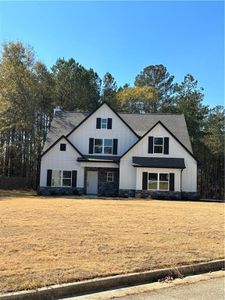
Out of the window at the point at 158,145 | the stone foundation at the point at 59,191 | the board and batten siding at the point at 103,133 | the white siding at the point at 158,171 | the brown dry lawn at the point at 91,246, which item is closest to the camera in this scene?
the brown dry lawn at the point at 91,246

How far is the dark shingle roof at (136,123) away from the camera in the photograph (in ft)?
114

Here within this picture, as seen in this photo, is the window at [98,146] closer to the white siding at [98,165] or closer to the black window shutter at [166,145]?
the white siding at [98,165]

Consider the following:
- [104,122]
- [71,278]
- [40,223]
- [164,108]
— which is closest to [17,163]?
[104,122]

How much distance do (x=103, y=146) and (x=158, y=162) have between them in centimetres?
506

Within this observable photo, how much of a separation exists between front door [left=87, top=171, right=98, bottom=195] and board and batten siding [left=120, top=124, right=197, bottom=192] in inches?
99.8

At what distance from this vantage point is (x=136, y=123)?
119 feet

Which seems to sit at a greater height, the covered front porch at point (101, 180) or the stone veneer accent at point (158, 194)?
the covered front porch at point (101, 180)

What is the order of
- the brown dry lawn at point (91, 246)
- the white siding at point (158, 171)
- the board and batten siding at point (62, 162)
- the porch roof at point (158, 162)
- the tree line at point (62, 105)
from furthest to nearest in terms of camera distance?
1. the tree line at point (62, 105)
2. the board and batten siding at point (62, 162)
3. the white siding at point (158, 171)
4. the porch roof at point (158, 162)
5. the brown dry lawn at point (91, 246)

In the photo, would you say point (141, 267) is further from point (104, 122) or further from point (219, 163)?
point (219, 163)

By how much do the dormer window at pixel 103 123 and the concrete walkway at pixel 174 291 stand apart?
27.1m

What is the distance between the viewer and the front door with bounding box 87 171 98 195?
1314 inches

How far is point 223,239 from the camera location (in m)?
10.7

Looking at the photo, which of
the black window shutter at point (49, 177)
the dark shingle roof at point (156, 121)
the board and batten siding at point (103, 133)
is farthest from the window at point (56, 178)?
the dark shingle roof at point (156, 121)

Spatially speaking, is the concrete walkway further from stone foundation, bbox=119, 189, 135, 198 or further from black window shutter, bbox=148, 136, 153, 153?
black window shutter, bbox=148, 136, 153, 153
